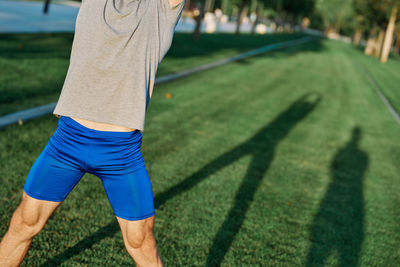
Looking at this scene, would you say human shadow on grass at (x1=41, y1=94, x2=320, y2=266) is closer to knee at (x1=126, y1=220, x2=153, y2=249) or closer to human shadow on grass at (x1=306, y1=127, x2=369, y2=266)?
human shadow on grass at (x1=306, y1=127, x2=369, y2=266)

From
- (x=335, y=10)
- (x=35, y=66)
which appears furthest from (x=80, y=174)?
(x=335, y=10)

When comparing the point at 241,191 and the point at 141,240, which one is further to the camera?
the point at 241,191

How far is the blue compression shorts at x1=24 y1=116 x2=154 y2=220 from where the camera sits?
2188 millimetres

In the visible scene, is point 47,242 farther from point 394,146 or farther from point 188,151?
point 394,146

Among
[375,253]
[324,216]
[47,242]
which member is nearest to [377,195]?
[324,216]

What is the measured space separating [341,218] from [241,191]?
1.23 m

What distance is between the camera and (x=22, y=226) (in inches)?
90.3

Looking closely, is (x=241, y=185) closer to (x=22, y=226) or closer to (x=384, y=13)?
(x=22, y=226)

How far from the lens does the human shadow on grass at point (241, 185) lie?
3699mm

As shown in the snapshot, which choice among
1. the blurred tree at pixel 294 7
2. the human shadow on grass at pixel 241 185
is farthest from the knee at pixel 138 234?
the blurred tree at pixel 294 7

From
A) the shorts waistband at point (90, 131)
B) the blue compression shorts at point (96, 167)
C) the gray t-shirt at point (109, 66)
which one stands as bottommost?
the blue compression shorts at point (96, 167)

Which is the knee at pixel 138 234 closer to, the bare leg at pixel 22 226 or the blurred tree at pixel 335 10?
the bare leg at pixel 22 226

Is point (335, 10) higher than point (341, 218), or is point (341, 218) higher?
point (335, 10)

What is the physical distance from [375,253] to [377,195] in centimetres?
179
